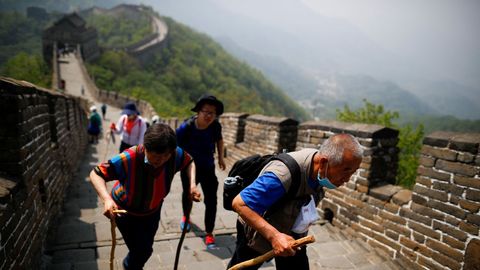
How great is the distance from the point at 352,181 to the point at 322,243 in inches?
37.2

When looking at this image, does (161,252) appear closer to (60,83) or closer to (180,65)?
(60,83)

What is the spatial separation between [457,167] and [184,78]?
179 ft

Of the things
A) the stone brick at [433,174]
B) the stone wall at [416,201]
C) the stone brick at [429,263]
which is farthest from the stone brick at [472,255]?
the stone brick at [433,174]

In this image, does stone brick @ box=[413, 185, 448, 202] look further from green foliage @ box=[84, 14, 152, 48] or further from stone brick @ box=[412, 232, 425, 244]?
green foliage @ box=[84, 14, 152, 48]

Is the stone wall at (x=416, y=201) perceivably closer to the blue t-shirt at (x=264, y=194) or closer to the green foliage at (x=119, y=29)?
the blue t-shirt at (x=264, y=194)

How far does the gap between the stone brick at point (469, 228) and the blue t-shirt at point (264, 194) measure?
90.6 inches

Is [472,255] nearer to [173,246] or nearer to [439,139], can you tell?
[439,139]

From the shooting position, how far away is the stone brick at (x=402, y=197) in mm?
3819

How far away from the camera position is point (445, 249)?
332 centimetres

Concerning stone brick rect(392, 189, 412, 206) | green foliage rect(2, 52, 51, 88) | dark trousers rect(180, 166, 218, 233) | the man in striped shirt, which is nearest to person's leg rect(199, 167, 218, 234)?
dark trousers rect(180, 166, 218, 233)

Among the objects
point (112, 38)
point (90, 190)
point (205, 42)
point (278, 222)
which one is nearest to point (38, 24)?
point (112, 38)

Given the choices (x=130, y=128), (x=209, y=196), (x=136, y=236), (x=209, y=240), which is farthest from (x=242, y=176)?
(x=130, y=128)

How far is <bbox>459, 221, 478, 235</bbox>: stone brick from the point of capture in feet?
10.1

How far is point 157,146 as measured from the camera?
2.45 meters
